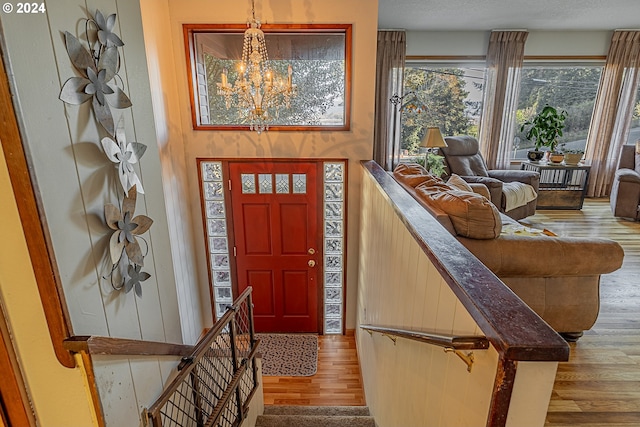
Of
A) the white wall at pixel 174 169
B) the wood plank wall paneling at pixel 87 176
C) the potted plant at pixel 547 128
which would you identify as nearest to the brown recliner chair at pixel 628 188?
the potted plant at pixel 547 128

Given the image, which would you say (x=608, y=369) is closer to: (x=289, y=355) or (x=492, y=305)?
(x=492, y=305)

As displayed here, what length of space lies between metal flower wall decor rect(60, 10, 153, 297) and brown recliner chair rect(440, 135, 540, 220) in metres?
4.38

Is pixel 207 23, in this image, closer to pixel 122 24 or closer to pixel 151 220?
pixel 122 24

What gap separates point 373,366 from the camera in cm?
268

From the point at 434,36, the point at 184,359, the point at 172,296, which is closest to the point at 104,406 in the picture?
the point at 184,359

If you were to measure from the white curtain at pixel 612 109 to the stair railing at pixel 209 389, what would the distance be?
6.80 metres

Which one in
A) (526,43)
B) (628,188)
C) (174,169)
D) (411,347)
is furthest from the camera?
(526,43)

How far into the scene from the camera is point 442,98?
588 cm

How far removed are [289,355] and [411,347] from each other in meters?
2.48

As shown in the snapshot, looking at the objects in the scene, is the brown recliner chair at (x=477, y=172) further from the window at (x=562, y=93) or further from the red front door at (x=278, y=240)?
the red front door at (x=278, y=240)

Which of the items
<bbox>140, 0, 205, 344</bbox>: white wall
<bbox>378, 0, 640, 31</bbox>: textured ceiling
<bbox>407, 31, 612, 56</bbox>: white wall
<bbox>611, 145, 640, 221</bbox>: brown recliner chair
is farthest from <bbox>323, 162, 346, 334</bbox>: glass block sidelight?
<bbox>611, 145, 640, 221</bbox>: brown recliner chair

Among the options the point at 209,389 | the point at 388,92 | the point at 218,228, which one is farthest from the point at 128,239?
the point at 388,92

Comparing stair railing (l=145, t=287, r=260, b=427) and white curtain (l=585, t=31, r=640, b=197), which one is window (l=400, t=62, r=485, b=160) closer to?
white curtain (l=585, t=31, r=640, b=197)

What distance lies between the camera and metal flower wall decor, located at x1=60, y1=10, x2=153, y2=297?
1125 millimetres
